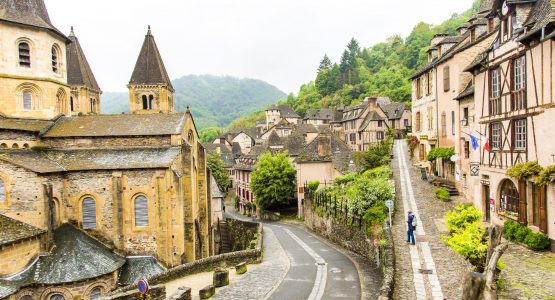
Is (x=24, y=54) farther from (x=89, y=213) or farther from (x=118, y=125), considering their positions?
(x=89, y=213)

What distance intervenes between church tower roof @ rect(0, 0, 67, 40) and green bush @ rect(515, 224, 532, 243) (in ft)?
103

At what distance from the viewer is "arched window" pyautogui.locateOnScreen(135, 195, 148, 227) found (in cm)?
2567

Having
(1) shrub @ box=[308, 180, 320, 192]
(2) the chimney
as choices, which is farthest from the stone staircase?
(2) the chimney

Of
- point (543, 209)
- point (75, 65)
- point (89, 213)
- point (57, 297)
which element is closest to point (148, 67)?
point (75, 65)

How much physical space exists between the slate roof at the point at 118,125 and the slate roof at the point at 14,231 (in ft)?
23.3

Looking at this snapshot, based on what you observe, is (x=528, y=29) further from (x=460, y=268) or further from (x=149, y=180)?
(x=149, y=180)

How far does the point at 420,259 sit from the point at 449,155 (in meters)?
14.5

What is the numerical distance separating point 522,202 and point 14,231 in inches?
995

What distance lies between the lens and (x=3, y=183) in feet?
72.8

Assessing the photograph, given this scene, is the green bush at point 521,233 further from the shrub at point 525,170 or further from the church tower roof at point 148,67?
the church tower roof at point 148,67

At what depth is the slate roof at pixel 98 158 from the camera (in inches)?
966

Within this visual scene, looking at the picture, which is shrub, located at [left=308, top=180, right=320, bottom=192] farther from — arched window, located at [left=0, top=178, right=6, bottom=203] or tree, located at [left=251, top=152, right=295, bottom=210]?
arched window, located at [left=0, top=178, right=6, bottom=203]

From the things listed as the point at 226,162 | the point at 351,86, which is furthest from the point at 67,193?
the point at 351,86

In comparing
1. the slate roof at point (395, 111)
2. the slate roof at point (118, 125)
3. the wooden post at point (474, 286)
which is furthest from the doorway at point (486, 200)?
the slate roof at point (395, 111)
